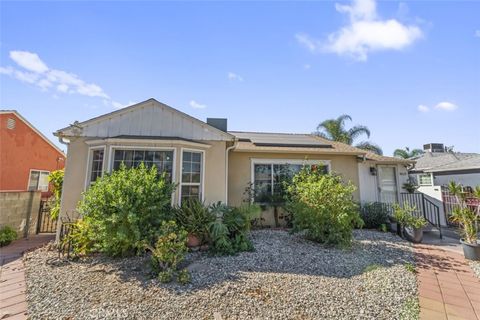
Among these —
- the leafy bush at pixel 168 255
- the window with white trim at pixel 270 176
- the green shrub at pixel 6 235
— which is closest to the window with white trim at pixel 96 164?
the green shrub at pixel 6 235

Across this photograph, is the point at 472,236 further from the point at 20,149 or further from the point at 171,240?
the point at 20,149

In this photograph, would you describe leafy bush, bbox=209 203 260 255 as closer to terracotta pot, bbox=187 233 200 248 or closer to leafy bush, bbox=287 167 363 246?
terracotta pot, bbox=187 233 200 248

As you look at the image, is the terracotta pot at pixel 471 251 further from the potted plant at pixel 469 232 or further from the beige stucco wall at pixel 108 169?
the beige stucco wall at pixel 108 169

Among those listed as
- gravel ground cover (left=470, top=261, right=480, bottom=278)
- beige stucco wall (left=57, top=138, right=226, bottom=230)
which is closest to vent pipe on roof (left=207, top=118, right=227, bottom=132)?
beige stucco wall (left=57, top=138, right=226, bottom=230)

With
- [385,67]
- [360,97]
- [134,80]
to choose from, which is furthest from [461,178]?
[134,80]

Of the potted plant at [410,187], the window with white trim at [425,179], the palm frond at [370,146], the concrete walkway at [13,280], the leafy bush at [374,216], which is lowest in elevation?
the concrete walkway at [13,280]

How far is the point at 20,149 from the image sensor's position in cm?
1368

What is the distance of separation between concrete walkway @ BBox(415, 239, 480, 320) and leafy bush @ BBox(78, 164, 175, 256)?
5567 millimetres

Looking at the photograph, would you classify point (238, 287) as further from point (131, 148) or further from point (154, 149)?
point (131, 148)

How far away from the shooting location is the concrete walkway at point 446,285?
368 cm

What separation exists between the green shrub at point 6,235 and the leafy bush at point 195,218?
6.04 m

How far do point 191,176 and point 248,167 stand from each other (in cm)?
292

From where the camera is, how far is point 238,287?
13.7 ft

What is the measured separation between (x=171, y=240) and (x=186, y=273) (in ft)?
2.65
